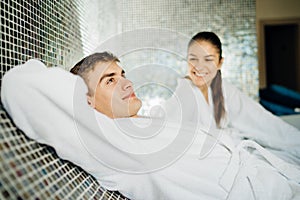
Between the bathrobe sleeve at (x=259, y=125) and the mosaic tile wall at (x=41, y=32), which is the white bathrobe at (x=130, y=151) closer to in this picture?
the mosaic tile wall at (x=41, y=32)

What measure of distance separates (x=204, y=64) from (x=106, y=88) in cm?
66

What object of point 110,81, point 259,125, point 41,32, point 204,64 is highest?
point 41,32

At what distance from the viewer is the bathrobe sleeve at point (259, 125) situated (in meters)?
1.27

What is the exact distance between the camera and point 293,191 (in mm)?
834

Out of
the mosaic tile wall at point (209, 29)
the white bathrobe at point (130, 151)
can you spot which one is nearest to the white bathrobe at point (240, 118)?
the white bathrobe at point (130, 151)

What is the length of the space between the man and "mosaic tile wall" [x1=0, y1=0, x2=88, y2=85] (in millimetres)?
112

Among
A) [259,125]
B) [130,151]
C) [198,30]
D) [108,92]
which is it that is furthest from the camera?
[198,30]

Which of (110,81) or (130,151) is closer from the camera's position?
(130,151)

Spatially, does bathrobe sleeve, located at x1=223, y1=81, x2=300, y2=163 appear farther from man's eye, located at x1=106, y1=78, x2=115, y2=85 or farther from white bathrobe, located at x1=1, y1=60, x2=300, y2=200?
man's eye, located at x1=106, y1=78, x2=115, y2=85

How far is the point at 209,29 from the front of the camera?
204cm

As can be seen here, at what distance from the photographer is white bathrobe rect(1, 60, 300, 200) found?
0.68 meters

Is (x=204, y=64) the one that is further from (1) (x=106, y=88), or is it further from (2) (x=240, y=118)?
(1) (x=106, y=88)

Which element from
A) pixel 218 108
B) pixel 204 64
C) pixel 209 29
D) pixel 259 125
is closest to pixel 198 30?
pixel 209 29

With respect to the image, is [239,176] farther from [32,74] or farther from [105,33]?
[105,33]
